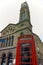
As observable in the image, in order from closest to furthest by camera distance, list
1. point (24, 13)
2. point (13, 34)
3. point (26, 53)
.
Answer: point (26, 53), point (13, 34), point (24, 13)

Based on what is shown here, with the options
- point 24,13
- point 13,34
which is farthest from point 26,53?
point 24,13

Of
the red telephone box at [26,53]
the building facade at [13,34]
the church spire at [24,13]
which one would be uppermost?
the church spire at [24,13]

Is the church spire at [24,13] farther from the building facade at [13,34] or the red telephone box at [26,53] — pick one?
the red telephone box at [26,53]

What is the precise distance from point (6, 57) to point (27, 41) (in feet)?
69.3

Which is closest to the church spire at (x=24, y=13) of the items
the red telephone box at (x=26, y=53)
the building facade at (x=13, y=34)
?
the building facade at (x=13, y=34)

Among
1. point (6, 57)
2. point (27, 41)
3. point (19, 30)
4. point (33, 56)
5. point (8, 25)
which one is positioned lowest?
point (33, 56)

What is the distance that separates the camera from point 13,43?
1137 inches

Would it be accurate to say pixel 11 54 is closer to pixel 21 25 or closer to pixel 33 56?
pixel 21 25

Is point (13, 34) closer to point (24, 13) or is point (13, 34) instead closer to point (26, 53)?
point (24, 13)

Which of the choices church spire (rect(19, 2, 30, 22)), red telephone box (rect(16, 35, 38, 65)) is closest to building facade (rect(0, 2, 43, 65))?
church spire (rect(19, 2, 30, 22))

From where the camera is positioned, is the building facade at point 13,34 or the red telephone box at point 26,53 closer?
the red telephone box at point 26,53

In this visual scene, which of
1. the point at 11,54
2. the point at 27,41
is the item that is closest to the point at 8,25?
the point at 11,54

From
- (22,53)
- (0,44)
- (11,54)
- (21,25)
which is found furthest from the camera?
(0,44)

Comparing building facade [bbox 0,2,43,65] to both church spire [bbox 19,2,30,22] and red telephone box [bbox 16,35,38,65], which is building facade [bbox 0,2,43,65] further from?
red telephone box [bbox 16,35,38,65]
